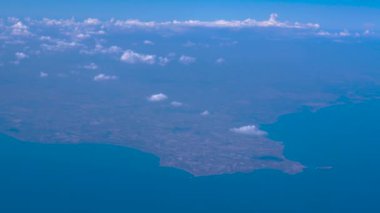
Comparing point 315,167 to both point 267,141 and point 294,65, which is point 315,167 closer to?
point 267,141

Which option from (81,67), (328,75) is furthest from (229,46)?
(81,67)

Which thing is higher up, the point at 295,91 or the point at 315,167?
the point at 295,91

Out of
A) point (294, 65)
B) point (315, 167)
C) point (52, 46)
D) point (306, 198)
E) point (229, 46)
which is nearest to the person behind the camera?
point (306, 198)

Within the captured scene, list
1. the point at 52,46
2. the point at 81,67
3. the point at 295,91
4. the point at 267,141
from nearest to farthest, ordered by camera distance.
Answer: the point at 267,141 < the point at 295,91 < the point at 81,67 < the point at 52,46

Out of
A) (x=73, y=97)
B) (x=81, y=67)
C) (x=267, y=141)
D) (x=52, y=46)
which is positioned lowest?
(x=267, y=141)

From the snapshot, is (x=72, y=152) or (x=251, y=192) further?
(x=72, y=152)

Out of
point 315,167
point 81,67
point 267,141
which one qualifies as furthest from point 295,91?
point 81,67

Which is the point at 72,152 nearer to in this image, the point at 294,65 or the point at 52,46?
the point at 294,65
